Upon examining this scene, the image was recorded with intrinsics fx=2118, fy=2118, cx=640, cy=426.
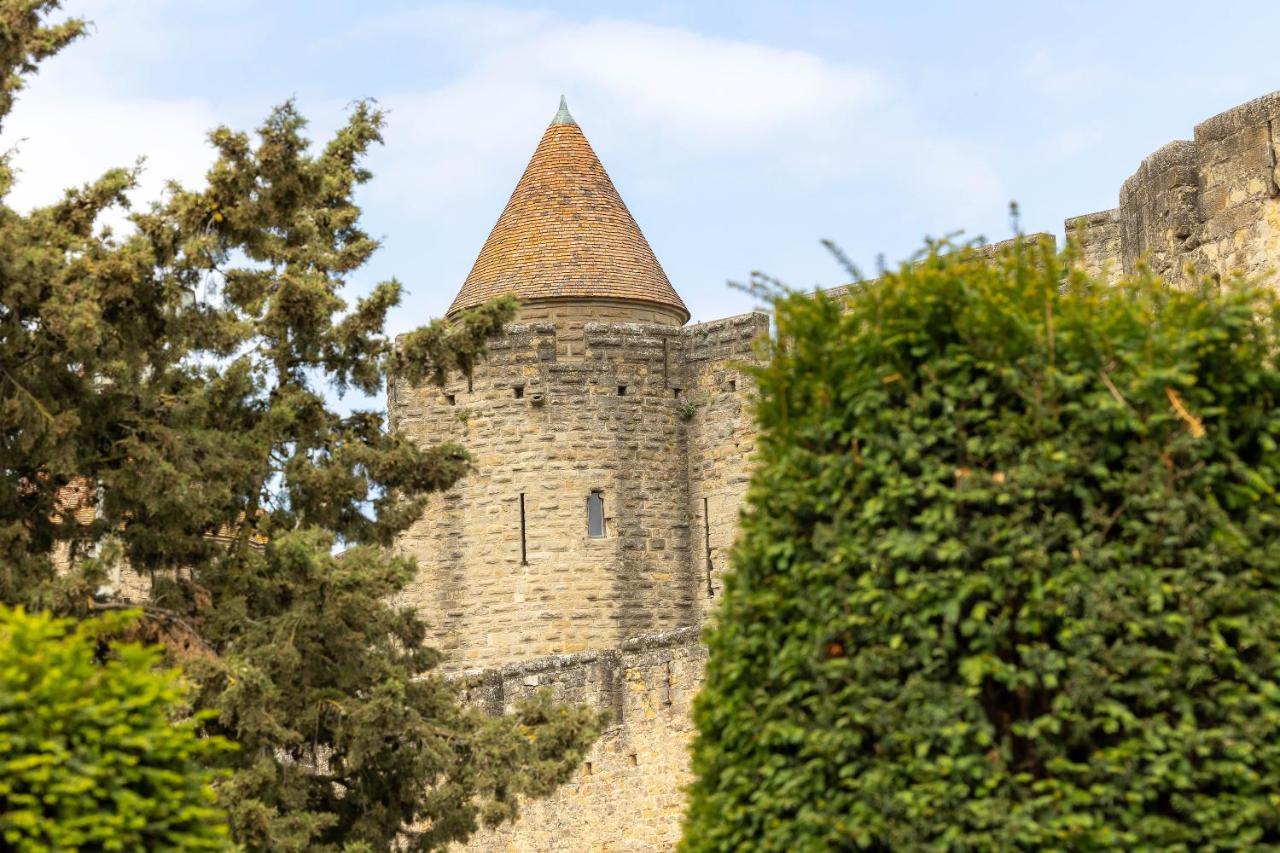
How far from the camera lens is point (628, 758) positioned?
18.0 metres

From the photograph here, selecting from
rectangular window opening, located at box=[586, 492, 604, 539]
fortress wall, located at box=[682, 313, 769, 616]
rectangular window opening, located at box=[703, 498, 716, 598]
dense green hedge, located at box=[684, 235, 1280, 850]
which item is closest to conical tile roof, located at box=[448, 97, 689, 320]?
fortress wall, located at box=[682, 313, 769, 616]

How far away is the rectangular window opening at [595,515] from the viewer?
80.9 ft

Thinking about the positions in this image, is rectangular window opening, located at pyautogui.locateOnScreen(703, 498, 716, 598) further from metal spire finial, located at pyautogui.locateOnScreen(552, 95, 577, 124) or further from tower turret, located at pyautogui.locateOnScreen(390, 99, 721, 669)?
metal spire finial, located at pyautogui.locateOnScreen(552, 95, 577, 124)

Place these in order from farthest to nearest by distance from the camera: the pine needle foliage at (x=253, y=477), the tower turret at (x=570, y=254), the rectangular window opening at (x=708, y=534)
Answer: the tower turret at (x=570, y=254) → the rectangular window opening at (x=708, y=534) → the pine needle foliage at (x=253, y=477)

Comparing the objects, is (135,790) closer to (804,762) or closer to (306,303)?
(804,762)

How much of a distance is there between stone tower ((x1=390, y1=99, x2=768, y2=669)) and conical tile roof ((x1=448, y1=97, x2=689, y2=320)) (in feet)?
0.50

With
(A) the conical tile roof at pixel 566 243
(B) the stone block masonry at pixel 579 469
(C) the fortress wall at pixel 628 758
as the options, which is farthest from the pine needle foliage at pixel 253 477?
(A) the conical tile roof at pixel 566 243

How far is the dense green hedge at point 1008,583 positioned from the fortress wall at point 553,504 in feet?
57.8

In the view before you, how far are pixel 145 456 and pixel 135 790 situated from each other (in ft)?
19.3

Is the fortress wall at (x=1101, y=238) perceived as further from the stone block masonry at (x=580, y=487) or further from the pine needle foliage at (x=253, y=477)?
the pine needle foliage at (x=253, y=477)

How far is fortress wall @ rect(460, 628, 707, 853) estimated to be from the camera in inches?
696

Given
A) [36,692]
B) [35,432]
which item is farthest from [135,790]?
[35,432]

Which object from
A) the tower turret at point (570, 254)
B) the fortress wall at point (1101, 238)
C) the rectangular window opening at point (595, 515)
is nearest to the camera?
the fortress wall at point (1101, 238)

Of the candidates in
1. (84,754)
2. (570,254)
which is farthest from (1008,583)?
(570,254)
